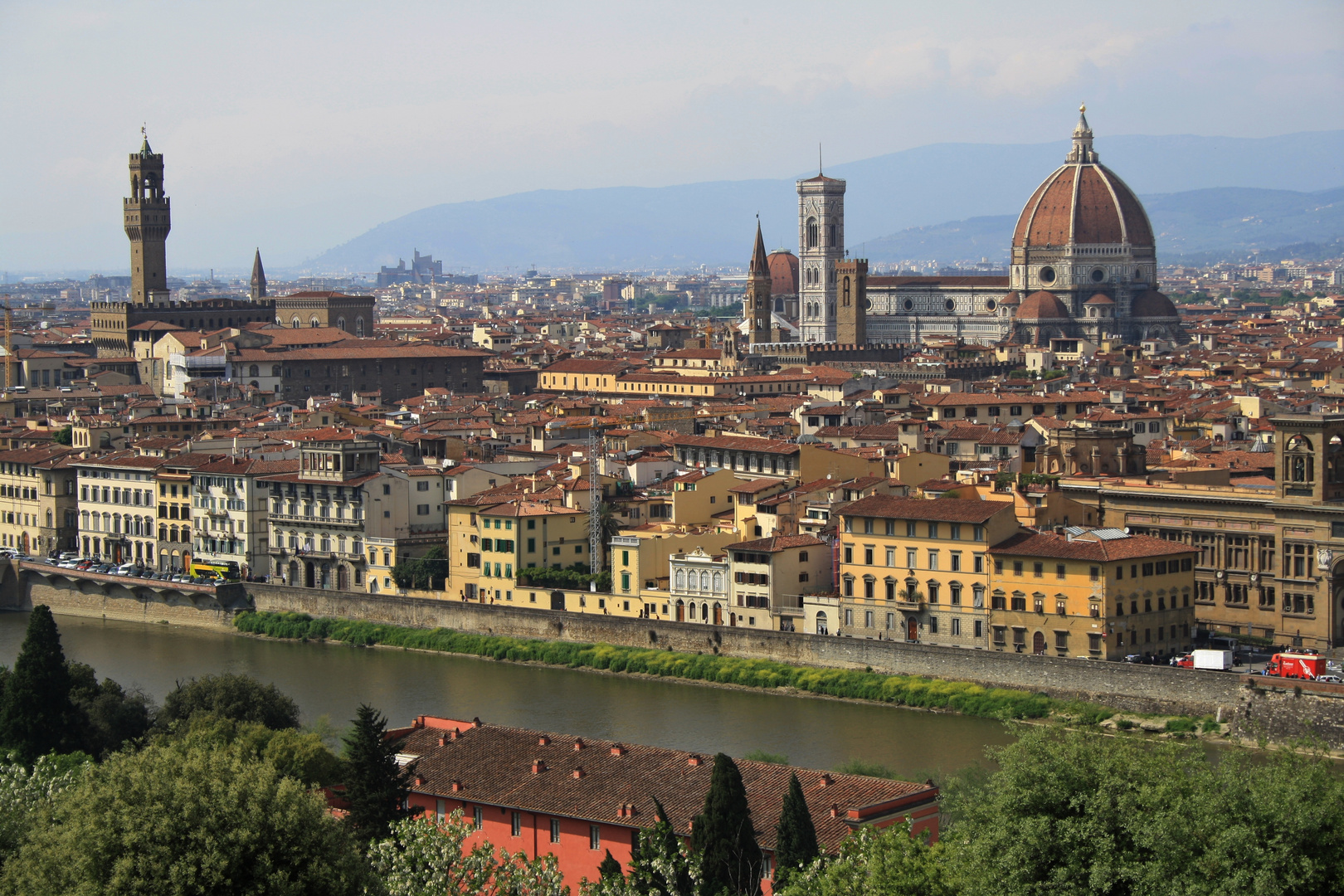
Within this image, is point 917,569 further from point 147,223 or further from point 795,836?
point 147,223

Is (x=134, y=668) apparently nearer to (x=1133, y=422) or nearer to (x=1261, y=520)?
(x=1261, y=520)

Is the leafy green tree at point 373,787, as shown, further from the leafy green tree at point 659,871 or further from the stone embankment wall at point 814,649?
the stone embankment wall at point 814,649

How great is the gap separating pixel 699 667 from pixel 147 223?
190 ft

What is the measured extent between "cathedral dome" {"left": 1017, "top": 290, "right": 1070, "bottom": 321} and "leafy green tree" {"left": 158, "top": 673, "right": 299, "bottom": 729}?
66044 millimetres

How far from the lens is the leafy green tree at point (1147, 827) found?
512 inches

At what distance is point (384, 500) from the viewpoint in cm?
3609

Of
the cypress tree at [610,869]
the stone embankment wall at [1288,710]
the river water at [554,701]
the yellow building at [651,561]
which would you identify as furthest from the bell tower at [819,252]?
the cypress tree at [610,869]

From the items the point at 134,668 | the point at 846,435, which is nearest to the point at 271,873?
the point at 134,668

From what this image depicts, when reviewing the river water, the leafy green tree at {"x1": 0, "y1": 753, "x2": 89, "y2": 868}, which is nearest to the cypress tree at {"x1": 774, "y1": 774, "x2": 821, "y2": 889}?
the leafy green tree at {"x1": 0, "y1": 753, "x2": 89, "y2": 868}

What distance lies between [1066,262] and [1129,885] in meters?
79.9

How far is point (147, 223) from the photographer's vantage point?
8238 centimetres

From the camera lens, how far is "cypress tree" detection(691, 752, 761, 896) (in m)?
16.4

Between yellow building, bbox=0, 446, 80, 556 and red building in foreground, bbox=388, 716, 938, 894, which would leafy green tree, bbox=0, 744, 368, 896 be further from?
yellow building, bbox=0, 446, 80, 556

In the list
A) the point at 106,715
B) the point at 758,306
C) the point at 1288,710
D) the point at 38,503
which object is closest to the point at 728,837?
the point at 106,715
